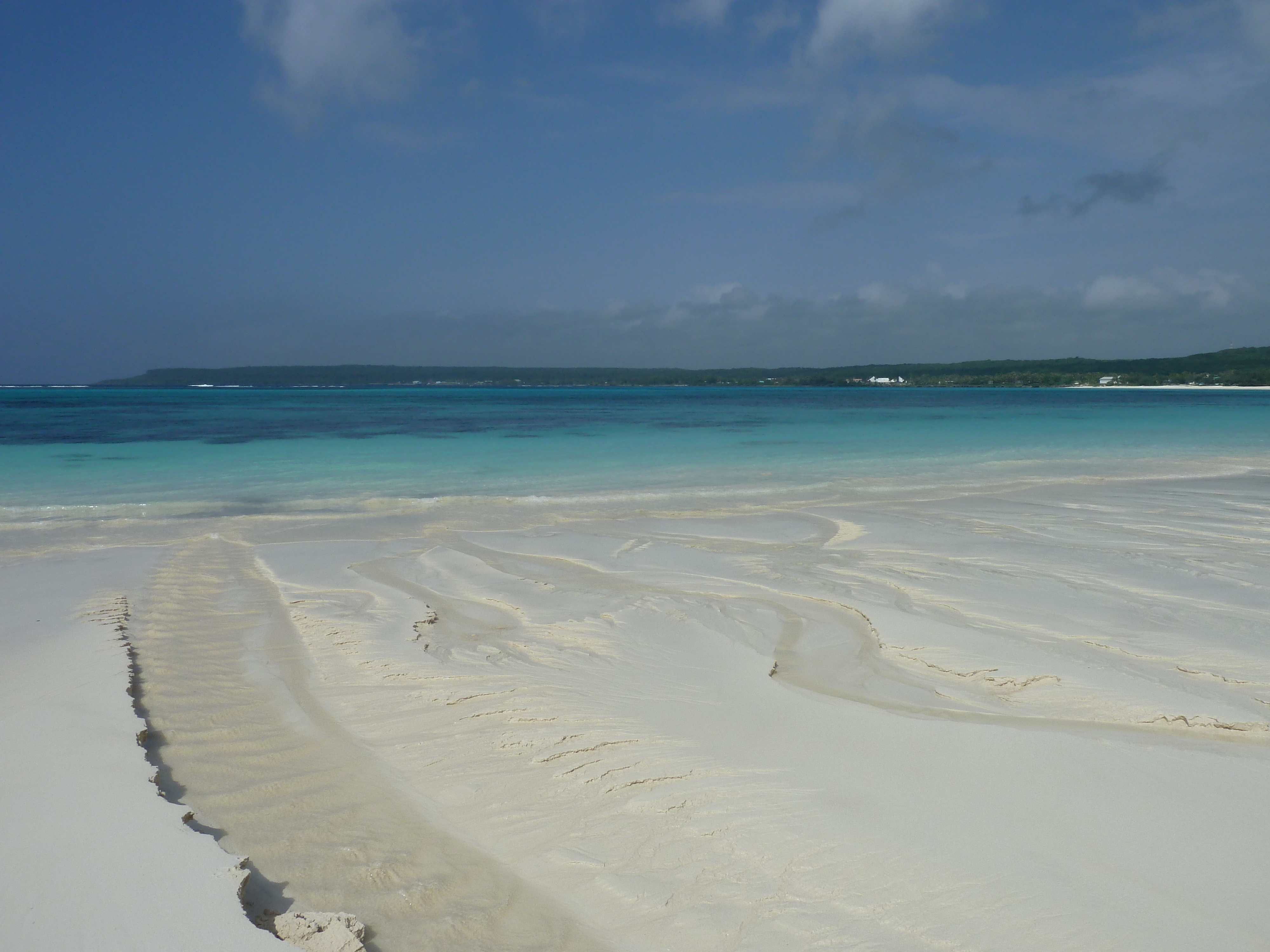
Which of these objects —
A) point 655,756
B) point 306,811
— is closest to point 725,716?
point 655,756

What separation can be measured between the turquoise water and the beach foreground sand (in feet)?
24.8

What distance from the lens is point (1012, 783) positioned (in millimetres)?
3402

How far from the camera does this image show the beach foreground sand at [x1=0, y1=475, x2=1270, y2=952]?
8.64 feet

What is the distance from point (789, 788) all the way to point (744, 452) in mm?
18947

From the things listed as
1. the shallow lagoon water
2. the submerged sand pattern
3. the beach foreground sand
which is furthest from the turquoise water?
the submerged sand pattern

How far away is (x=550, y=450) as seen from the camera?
73.6 ft

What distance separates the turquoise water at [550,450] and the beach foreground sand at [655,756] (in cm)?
755

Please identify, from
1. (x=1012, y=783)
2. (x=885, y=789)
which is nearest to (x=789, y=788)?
(x=885, y=789)

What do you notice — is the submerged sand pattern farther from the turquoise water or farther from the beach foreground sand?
the turquoise water

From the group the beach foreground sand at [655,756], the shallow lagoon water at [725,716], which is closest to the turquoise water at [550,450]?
the shallow lagoon water at [725,716]

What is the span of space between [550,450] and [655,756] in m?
19.0

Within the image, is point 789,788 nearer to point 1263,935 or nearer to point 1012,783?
point 1012,783

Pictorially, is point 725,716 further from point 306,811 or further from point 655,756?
point 306,811

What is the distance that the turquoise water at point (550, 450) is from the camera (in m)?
14.8
